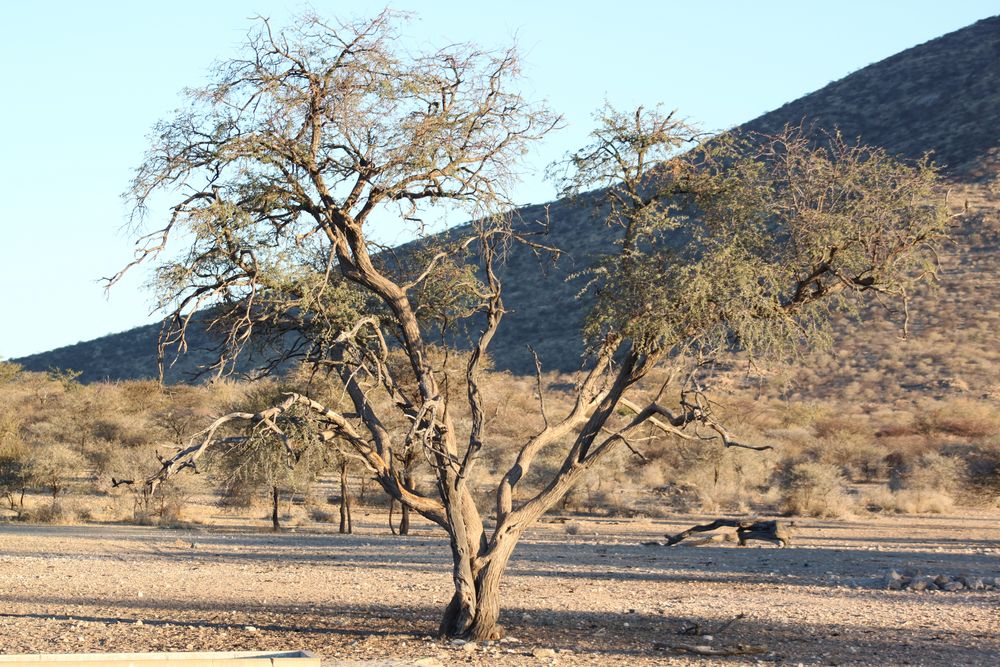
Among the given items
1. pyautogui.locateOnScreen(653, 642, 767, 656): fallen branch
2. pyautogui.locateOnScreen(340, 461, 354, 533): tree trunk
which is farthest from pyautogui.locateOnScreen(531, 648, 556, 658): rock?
pyautogui.locateOnScreen(340, 461, 354, 533): tree trunk

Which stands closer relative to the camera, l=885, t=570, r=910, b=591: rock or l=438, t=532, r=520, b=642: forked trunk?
l=438, t=532, r=520, b=642: forked trunk

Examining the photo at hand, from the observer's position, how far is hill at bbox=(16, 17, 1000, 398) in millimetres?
43375

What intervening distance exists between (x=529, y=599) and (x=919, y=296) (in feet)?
124

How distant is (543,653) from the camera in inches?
384

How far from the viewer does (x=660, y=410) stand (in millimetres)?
10242

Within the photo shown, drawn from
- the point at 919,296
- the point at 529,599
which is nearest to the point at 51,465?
the point at 529,599

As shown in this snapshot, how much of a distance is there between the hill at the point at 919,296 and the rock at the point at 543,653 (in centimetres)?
2284

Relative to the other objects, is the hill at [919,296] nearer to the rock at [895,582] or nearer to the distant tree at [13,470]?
the distant tree at [13,470]

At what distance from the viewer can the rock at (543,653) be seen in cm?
969

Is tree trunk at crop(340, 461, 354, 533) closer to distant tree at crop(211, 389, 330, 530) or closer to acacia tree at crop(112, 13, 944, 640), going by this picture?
distant tree at crop(211, 389, 330, 530)

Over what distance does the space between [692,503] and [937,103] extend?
1448 inches

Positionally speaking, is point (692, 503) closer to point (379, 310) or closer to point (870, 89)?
point (379, 310)

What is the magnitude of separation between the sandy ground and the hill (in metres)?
14.5

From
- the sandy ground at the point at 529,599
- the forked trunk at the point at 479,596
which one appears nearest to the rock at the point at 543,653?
the sandy ground at the point at 529,599
